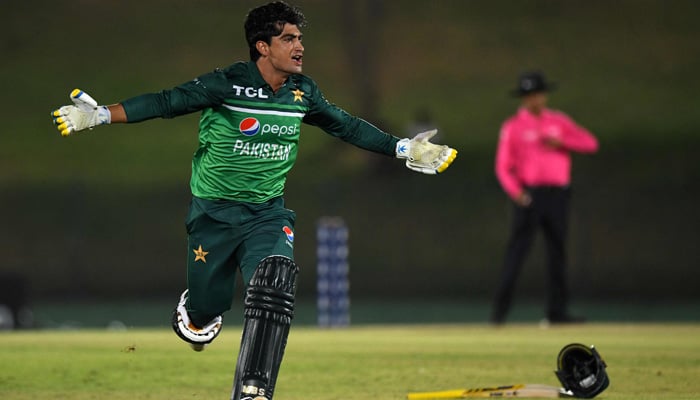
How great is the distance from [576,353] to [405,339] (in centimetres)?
474

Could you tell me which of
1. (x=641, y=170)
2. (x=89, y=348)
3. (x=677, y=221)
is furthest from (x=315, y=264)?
(x=89, y=348)

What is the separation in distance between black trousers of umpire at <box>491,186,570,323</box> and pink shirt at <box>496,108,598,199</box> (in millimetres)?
148

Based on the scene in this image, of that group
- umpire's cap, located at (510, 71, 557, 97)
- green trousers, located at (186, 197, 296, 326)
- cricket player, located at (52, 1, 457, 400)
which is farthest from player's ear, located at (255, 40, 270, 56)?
umpire's cap, located at (510, 71, 557, 97)

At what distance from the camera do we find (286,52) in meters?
7.30

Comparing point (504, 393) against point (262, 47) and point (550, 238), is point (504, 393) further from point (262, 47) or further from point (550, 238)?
point (550, 238)

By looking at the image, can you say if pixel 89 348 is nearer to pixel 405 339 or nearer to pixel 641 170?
pixel 405 339

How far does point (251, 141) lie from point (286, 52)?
0.49 meters

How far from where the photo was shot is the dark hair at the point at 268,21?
24.2ft

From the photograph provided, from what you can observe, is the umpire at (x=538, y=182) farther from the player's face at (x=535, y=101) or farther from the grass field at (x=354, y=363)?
the grass field at (x=354, y=363)

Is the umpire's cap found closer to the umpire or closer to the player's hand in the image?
the umpire

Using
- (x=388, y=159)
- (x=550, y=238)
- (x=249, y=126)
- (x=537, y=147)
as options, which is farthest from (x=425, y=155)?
(x=388, y=159)

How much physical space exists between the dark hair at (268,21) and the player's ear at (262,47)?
0.02 meters

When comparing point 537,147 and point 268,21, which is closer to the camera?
point 268,21

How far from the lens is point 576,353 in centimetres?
816
